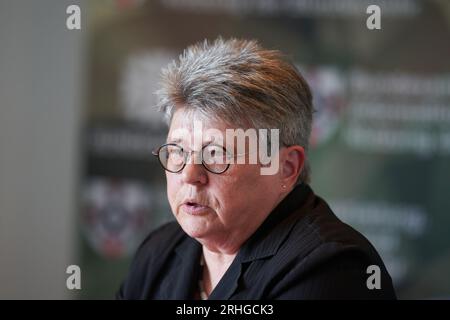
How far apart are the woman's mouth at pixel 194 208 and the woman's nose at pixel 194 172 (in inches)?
2.5

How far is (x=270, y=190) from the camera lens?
1.63 metres

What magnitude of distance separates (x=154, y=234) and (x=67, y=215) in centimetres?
181

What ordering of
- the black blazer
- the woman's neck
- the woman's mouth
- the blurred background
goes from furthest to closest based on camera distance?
1. the blurred background
2. the woman's neck
3. the woman's mouth
4. the black blazer

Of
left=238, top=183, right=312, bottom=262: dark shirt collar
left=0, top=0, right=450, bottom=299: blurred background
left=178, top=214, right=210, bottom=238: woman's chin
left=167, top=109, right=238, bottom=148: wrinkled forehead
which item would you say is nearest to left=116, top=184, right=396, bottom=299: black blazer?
left=238, top=183, right=312, bottom=262: dark shirt collar

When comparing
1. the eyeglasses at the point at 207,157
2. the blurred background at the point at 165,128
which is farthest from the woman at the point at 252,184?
the blurred background at the point at 165,128

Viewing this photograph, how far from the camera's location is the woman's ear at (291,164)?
1630 millimetres

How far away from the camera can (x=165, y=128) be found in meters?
3.37

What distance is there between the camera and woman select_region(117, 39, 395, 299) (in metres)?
1.49

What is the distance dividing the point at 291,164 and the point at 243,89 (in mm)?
252

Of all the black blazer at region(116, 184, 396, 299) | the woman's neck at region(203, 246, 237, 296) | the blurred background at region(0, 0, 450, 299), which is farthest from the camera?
the blurred background at region(0, 0, 450, 299)

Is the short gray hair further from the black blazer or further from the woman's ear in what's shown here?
the black blazer

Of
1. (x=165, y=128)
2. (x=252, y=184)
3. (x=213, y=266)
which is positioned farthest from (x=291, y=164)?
(x=165, y=128)
